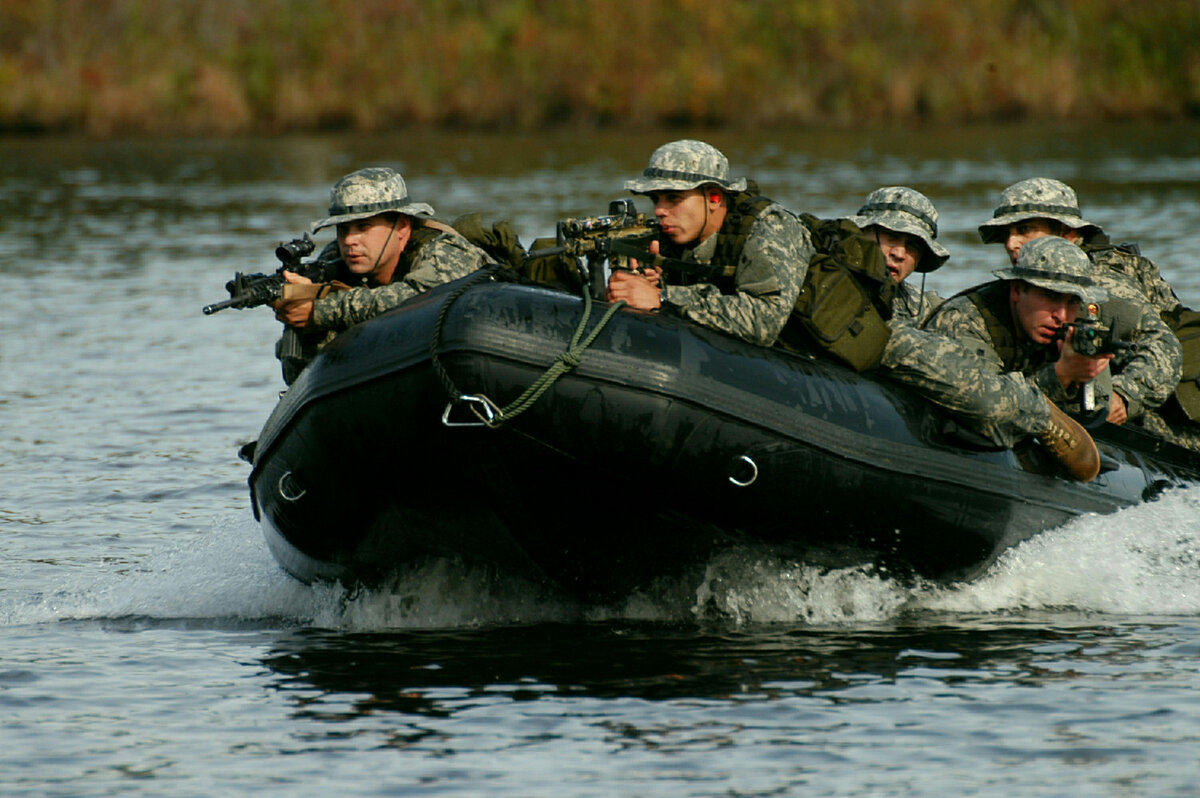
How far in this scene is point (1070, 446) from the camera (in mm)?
8234

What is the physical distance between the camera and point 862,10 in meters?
43.7

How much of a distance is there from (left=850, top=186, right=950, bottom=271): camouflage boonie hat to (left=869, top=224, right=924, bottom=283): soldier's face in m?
0.06

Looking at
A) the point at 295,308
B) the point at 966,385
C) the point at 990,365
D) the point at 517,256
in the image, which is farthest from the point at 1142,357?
the point at 295,308

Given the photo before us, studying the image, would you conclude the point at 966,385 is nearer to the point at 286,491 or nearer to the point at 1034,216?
the point at 1034,216

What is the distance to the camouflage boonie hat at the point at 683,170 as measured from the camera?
7535 millimetres

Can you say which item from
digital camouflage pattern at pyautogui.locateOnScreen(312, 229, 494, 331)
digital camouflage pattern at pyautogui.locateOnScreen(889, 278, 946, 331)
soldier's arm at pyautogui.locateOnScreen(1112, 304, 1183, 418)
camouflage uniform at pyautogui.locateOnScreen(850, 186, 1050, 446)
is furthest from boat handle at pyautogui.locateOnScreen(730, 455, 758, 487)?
soldier's arm at pyautogui.locateOnScreen(1112, 304, 1183, 418)

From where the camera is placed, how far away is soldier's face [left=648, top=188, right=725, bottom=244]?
7.59m

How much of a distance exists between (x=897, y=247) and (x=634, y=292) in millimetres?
2682

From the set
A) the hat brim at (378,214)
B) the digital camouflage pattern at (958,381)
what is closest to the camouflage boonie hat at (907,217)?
the digital camouflage pattern at (958,381)

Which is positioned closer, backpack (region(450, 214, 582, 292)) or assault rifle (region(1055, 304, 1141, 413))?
backpack (region(450, 214, 582, 292))

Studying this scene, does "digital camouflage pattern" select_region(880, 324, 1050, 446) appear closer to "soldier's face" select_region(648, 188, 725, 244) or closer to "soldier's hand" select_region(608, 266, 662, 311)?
"soldier's face" select_region(648, 188, 725, 244)

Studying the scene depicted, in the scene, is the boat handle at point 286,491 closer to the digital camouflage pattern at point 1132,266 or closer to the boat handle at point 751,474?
the boat handle at point 751,474

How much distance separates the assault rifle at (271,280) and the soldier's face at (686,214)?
4.38 feet

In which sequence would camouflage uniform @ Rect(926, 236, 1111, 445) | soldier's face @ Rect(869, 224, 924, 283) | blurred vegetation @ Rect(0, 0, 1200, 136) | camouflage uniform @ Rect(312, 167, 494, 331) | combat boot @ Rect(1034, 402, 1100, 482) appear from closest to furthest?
1. camouflage uniform @ Rect(312, 167, 494, 331)
2. camouflage uniform @ Rect(926, 236, 1111, 445)
3. combat boot @ Rect(1034, 402, 1100, 482)
4. soldier's face @ Rect(869, 224, 924, 283)
5. blurred vegetation @ Rect(0, 0, 1200, 136)
